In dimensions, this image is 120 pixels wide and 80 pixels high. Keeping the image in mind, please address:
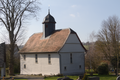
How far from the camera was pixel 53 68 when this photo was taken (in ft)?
112

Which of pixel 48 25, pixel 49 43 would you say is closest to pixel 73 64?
pixel 49 43

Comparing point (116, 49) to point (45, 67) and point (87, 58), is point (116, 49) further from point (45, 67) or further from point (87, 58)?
point (45, 67)

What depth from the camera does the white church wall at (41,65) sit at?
112 feet

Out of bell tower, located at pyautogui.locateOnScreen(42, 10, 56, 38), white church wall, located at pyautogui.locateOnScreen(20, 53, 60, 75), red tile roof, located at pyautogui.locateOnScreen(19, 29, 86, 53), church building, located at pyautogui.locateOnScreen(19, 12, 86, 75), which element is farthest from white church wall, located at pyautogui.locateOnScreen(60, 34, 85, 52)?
bell tower, located at pyautogui.locateOnScreen(42, 10, 56, 38)

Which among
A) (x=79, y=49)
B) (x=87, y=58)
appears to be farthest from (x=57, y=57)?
(x=87, y=58)

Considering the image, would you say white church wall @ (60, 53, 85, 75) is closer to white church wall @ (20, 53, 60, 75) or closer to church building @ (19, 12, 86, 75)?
church building @ (19, 12, 86, 75)

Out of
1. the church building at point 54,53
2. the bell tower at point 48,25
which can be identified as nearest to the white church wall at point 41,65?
the church building at point 54,53

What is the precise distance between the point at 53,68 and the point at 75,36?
7.17m

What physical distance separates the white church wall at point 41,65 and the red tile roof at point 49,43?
1.09 meters

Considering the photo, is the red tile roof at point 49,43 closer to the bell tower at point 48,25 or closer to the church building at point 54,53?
the church building at point 54,53

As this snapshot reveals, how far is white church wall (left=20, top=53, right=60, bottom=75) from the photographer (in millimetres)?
34000

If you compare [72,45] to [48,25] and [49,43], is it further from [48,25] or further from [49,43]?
[48,25]

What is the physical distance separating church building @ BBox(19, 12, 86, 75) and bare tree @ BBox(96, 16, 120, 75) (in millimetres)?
6141

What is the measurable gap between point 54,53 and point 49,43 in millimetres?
3185
